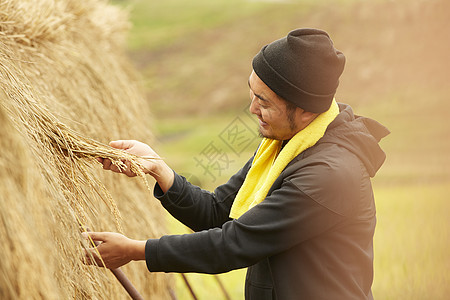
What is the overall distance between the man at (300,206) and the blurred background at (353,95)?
1450mm

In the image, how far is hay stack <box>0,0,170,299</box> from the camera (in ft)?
4.00

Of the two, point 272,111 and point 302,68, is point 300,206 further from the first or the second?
point 302,68

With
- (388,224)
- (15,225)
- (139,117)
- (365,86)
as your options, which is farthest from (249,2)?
(15,225)

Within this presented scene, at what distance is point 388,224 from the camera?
9.85m

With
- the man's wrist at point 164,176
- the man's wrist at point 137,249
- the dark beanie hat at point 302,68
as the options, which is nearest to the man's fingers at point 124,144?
the man's wrist at point 164,176

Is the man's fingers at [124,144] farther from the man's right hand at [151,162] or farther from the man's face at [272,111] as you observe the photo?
the man's face at [272,111]

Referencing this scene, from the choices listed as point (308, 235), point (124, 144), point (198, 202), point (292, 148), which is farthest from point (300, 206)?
point (124, 144)

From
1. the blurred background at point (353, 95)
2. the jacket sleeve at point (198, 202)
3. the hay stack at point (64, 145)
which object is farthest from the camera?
the blurred background at point (353, 95)

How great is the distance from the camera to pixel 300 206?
1.79 metres

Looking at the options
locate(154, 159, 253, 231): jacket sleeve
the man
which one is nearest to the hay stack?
the man

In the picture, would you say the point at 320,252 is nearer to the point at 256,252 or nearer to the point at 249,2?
the point at 256,252

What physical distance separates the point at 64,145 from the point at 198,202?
67 centimetres

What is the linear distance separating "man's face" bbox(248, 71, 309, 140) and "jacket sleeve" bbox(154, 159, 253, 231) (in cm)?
42

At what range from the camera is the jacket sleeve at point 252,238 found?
1.79 m
